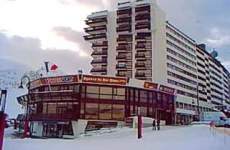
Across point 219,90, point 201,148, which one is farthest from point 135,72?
point 201,148

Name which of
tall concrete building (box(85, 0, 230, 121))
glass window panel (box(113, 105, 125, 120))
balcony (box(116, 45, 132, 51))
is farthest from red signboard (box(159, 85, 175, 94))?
balcony (box(116, 45, 132, 51))

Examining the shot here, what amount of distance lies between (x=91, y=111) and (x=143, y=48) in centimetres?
4962

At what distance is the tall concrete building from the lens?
99375mm

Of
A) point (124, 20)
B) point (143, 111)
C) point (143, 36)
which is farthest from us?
point (124, 20)

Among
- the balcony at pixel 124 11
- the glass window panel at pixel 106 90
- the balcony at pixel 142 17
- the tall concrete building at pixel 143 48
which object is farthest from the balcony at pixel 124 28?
the glass window panel at pixel 106 90

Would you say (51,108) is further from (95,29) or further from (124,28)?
(95,29)

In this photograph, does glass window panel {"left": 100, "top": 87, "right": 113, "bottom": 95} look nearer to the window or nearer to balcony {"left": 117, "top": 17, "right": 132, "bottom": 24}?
the window

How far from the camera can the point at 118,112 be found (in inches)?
2185

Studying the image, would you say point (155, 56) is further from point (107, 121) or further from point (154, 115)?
point (107, 121)

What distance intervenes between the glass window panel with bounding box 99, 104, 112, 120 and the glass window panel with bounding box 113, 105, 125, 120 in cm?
75

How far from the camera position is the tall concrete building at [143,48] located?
9938cm

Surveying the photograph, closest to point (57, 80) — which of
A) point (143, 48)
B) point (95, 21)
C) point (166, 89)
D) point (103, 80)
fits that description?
point (103, 80)

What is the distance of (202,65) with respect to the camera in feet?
436

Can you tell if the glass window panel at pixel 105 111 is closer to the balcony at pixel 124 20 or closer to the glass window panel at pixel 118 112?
the glass window panel at pixel 118 112
